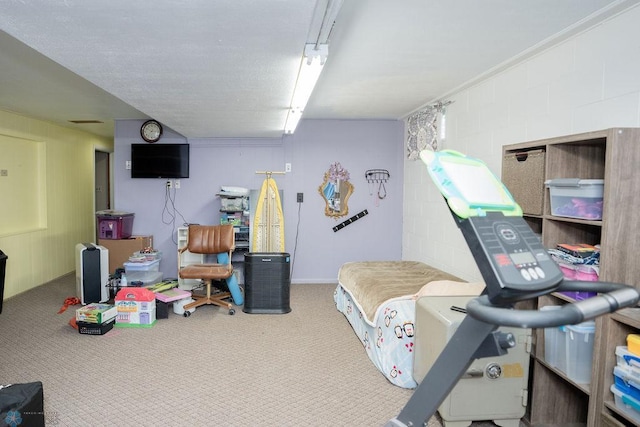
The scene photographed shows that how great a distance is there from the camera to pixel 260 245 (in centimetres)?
536

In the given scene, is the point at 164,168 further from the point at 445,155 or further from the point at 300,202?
the point at 445,155

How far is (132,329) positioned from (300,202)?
2.73 m

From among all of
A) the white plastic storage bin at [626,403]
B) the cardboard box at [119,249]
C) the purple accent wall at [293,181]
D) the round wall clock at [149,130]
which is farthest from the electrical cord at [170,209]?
the white plastic storage bin at [626,403]

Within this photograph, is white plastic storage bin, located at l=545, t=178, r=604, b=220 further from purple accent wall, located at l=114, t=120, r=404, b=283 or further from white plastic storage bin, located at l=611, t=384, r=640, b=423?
purple accent wall, located at l=114, t=120, r=404, b=283

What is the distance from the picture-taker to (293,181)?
5.83 metres

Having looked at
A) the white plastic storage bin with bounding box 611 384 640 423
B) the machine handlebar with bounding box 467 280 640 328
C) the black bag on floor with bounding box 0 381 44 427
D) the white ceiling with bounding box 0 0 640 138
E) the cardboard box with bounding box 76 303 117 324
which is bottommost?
the cardboard box with bounding box 76 303 117 324

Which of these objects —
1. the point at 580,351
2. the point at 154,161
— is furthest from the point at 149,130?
the point at 580,351

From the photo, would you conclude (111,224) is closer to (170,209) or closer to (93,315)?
(170,209)

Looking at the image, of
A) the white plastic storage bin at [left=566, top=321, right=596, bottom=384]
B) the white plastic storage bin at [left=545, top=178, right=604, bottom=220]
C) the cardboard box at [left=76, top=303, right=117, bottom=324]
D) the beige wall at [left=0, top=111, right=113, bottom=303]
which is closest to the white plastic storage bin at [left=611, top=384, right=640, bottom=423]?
the white plastic storage bin at [left=566, top=321, right=596, bottom=384]

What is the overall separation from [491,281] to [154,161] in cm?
558

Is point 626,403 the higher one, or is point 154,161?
point 154,161

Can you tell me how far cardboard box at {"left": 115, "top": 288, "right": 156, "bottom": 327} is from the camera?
13.4ft

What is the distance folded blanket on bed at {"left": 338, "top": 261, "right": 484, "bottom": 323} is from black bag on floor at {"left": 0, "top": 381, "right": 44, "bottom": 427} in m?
2.18

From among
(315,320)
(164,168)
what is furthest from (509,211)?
(164,168)
